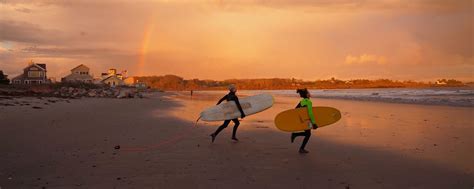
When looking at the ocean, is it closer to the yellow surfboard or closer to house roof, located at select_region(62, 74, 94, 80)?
the yellow surfboard

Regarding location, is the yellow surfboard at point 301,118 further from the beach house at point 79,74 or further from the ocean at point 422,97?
the beach house at point 79,74

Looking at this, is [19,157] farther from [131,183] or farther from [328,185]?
[328,185]

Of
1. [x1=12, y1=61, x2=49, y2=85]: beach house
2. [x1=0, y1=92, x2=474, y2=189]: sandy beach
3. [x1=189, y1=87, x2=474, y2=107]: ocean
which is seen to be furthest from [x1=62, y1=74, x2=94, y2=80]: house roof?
[x1=0, y1=92, x2=474, y2=189]: sandy beach

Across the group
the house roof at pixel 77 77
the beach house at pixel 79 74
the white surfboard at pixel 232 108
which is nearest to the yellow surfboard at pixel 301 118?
the white surfboard at pixel 232 108

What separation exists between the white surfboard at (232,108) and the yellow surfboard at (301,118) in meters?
1.41

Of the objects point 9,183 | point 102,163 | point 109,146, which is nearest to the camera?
point 9,183

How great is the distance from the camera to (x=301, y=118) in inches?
347

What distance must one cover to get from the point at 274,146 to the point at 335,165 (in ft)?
7.90

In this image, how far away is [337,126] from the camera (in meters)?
13.7

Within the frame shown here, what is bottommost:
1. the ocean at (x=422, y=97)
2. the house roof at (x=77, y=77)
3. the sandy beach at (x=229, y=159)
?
the sandy beach at (x=229, y=159)

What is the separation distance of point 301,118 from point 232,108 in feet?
7.64

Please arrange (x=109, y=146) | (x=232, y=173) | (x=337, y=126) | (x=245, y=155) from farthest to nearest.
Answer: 1. (x=337, y=126)
2. (x=109, y=146)
3. (x=245, y=155)
4. (x=232, y=173)

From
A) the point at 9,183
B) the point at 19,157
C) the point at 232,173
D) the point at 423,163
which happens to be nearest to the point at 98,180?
the point at 9,183

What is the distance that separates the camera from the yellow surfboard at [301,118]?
8773mm
